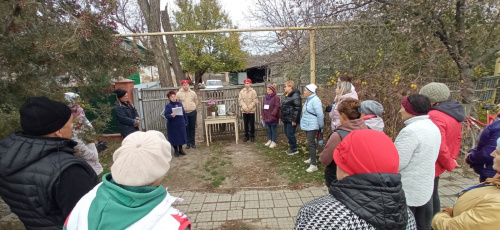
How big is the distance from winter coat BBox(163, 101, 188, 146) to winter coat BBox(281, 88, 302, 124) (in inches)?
98.2

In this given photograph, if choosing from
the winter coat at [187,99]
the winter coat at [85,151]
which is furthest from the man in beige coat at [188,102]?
the winter coat at [85,151]

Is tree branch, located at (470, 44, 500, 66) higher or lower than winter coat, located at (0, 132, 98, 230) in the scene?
higher

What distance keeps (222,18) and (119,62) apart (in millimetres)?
25865

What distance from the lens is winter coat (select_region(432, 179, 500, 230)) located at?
→ 142 centimetres

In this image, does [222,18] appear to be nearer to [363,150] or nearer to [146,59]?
[146,59]

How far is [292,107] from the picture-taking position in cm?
610

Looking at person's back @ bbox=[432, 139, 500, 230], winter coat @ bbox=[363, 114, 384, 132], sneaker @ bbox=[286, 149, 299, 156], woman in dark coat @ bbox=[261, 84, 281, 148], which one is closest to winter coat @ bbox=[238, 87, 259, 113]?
woman in dark coat @ bbox=[261, 84, 281, 148]

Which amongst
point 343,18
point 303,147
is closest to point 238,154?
point 303,147

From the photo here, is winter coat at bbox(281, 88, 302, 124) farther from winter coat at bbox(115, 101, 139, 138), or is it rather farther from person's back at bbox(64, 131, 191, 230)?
person's back at bbox(64, 131, 191, 230)

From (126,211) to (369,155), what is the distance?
1139 millimetres

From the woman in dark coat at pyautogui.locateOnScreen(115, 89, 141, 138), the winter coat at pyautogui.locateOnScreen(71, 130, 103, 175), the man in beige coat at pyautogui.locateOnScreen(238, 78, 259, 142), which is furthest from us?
the man in beige coat at pyautogui.locateOnScreen(238, 78, 259, 142)

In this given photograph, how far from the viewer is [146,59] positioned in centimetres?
312

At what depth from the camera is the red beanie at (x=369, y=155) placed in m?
1.28

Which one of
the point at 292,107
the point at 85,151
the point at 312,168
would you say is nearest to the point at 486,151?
the point at 312,168
